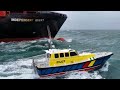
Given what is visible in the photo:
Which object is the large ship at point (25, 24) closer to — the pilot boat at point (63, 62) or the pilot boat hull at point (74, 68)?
the pilot boat hull at point (74, 68)

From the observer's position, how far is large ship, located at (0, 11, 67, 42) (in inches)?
568

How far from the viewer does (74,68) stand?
841cm

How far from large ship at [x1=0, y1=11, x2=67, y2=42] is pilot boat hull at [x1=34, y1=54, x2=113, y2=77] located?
19.8 feet

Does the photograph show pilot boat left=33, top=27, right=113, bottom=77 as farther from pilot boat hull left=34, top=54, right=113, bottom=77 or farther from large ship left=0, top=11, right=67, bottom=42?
large ship left=0, top=11, right=67, bottom=42

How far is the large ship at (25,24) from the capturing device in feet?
47.3

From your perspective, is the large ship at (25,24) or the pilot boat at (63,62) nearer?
the pilot boat at (63,62)

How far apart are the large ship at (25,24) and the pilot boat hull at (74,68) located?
19.8 ft

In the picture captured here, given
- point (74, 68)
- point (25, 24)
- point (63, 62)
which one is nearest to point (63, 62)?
point (63, 62)

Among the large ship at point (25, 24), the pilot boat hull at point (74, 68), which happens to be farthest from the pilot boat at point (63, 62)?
the large ship at point (25, 24)

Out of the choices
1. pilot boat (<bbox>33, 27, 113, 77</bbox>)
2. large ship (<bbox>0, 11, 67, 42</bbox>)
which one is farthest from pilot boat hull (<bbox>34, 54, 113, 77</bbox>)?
large ship (<bbox>0, 11, 67, 42</bbox>)
